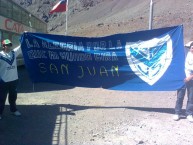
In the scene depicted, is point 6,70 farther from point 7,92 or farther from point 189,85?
point 189,85

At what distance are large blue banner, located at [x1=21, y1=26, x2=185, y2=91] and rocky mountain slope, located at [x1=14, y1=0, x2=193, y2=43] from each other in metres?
32.1

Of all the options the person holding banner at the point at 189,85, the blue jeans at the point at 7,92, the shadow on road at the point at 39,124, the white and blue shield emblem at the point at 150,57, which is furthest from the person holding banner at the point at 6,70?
the person holding banner at the point at 189,85

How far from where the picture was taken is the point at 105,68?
1117 cm

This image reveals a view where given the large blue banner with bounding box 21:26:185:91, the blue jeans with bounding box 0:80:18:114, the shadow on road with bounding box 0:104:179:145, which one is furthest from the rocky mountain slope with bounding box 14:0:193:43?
the blue jeans with bounding box 0:80:18:114

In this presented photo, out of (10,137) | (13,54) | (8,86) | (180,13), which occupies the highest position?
(180,13)

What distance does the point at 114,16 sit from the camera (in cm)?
7906

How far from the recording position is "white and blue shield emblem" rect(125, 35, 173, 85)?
10.6 m

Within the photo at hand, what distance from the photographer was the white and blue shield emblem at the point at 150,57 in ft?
34.6

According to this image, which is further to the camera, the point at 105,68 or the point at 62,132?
the point at 105,68

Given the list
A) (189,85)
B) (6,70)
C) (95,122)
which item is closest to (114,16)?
(189,85)

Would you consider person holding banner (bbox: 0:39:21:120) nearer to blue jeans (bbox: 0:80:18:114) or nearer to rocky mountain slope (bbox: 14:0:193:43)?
blue jeans (bbox: 0:80:18:114)

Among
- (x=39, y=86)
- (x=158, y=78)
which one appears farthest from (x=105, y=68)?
(x=39, y=86)

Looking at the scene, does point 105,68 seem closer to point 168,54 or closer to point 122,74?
point 122,74

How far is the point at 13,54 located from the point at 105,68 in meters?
2.69
